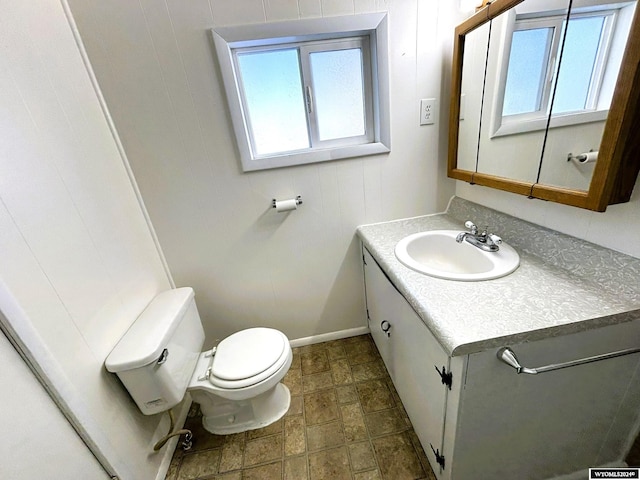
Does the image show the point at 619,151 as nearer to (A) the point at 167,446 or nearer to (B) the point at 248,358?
(B) the point at 248,358

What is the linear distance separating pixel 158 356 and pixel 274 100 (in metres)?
1.28

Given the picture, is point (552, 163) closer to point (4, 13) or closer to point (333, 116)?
point (333, 116)

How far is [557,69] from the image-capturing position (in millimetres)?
856

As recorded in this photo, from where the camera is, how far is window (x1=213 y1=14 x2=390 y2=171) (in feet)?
3.92

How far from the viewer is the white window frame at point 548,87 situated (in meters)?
0.72

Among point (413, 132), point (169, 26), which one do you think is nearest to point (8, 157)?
point (169, 26)

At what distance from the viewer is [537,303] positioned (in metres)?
0.80

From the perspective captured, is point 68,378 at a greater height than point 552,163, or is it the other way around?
point 552,163

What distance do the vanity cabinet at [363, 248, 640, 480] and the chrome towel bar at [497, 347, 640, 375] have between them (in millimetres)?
14

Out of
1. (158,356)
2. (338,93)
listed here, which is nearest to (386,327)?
(158,356)

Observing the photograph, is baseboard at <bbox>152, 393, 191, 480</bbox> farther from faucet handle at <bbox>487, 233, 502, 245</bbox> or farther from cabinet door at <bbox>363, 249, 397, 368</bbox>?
faucet handle at <bbox>487, 233, 502, 245</bbox>

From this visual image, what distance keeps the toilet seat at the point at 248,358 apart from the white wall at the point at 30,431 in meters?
0.49

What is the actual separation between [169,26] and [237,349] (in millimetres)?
1472

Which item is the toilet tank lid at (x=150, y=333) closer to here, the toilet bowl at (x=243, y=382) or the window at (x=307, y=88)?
the toilet bowl at (x=243, y=382)
